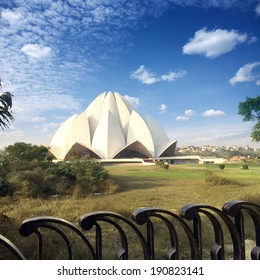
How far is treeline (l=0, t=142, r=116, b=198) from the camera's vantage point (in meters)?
4.48

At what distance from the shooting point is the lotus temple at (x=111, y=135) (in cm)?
1471

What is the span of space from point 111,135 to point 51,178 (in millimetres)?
9846

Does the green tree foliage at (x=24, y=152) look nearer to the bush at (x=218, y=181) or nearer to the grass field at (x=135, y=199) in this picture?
the grass field at (x=135, y=199)

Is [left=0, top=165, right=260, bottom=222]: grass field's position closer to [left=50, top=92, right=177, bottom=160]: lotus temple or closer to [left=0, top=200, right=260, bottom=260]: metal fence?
[left=0, top=200, right=260, bottom=260]: metal fence

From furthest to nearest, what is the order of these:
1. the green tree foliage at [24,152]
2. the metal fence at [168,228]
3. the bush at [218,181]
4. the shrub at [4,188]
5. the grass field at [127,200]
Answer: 1. the green tree foliage at [24,152]
2. the bush at [218,181]
3. the shrub at [4,188]
4. the grass field at [127,200]
5. the metal fence at [168,228]

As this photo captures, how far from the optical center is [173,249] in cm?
83

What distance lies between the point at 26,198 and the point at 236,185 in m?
3.56

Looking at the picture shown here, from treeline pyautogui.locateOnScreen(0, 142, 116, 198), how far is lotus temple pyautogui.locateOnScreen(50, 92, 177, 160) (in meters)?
8.57

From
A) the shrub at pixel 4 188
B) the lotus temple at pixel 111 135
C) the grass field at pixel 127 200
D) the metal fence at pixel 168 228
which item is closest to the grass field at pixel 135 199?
the grass field at pixel 127 200

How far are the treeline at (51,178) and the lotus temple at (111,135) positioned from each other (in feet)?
28.1

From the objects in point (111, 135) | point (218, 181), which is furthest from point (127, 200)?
point (111, 135)

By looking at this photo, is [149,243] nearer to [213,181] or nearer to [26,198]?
[26,198]
